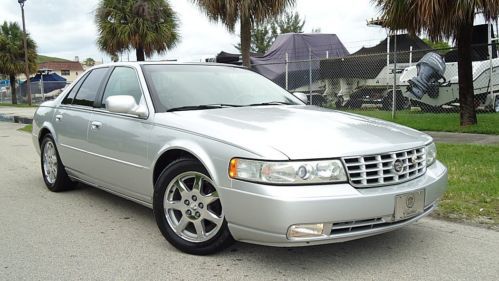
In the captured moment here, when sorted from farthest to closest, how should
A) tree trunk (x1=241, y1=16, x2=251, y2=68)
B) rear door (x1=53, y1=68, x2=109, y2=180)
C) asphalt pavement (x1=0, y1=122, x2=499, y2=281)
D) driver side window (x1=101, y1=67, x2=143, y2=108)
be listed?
tree trunk (x1=241, y1=16, x2=251, y2=68), rear door (x1=53, y1=68, x2=109, y2=180), driver side window (x1=101, y1=67, x2=143, y2=108), asphalt pavement (x1=0, y1=122, x2=499, y2=281)

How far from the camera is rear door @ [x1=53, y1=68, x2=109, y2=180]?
541 centimetres

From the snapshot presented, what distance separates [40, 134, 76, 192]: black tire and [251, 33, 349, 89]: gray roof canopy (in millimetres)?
13737

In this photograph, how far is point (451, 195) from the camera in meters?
5.53

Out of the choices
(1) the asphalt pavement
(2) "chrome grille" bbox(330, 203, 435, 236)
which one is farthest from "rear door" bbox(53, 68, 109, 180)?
(2) "chrome grille" bbox(330, 203, 435, 236)

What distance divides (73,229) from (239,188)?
6.60 ft

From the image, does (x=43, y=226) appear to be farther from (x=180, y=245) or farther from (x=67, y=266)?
(x=180, y=245)

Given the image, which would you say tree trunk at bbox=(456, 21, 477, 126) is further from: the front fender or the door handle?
the front fender

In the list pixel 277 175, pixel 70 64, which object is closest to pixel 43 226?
pixel 277 175

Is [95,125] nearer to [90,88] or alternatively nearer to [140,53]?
[90,88]

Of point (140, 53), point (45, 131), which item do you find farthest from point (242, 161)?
point (140, 53)

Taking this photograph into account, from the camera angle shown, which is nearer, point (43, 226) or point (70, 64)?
point (43, 226)

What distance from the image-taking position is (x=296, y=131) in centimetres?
374

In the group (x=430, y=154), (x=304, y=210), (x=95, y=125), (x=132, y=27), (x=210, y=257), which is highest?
(x=132, y=27)

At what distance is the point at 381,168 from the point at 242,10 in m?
9.38
